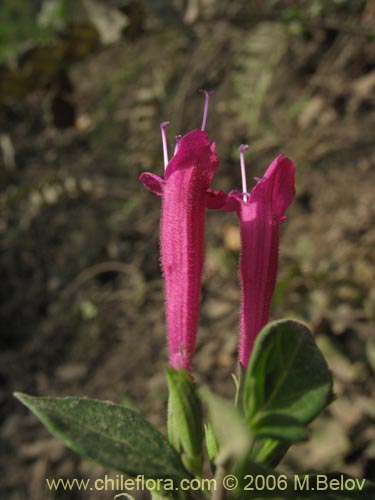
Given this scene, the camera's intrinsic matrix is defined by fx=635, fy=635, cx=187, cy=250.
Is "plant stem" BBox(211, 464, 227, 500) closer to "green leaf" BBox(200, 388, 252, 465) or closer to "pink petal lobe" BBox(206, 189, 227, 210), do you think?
"green leaf" BBox(200, 388, 252, 465)

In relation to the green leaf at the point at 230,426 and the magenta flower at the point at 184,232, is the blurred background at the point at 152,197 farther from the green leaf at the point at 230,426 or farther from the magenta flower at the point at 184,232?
the green leaf at the point at 230,426

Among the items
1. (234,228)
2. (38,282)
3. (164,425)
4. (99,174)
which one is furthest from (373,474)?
(99,174)

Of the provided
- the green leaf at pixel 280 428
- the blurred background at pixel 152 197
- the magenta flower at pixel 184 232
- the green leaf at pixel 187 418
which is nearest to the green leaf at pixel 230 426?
the green leaf at pixel 280 428

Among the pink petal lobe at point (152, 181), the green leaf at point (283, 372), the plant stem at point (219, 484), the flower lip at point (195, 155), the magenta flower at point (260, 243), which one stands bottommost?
the plant stem at point (219, 484)

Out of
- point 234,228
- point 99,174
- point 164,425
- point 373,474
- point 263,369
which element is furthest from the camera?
point 99,174

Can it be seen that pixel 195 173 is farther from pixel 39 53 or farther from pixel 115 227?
pixel 115 227

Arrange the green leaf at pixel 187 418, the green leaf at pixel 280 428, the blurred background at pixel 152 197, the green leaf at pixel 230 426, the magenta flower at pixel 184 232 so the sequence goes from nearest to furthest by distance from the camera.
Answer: the green leaf at pixel 230 426 < the green leaf at pixel 280 428 < the green leaf at pixel 187 418 < the magenta flower at pixel 184 232 < the blurred background at pixel 152 197

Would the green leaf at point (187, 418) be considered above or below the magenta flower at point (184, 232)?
below
